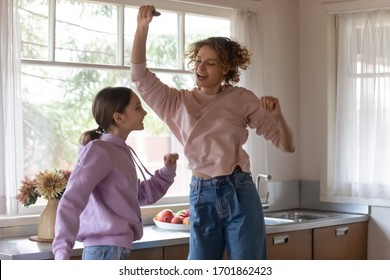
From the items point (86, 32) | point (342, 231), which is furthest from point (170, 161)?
point (342, 231)

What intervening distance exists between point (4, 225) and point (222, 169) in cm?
136

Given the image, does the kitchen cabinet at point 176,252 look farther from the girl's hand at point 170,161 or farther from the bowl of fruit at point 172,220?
the girl's hand at point 170,161

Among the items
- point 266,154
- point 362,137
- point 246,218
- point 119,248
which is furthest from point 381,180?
point 119,248

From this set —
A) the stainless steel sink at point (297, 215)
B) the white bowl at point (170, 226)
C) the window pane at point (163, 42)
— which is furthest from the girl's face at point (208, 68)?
the stainless steel sink at point (297, 215)

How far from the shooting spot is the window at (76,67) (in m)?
3.93

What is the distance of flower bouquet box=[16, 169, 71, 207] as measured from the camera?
3494 millimetres

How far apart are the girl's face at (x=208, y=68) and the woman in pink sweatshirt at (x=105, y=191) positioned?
0.28 meters

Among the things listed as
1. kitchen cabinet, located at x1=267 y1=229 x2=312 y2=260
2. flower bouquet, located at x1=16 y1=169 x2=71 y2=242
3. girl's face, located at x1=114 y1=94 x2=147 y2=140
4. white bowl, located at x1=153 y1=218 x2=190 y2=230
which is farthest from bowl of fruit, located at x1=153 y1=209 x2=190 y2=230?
girl's face, located at x1=114 y1=94 x2=147 y2=140

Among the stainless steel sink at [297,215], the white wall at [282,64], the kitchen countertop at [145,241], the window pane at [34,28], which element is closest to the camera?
the kitchen countertop at [145,241]

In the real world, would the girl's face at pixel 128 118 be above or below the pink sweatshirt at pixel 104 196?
above

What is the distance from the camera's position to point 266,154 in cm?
490

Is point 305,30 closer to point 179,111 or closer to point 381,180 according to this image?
point 381,180

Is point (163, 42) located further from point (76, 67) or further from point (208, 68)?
point (208, 68)

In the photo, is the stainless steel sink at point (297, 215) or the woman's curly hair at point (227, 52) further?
the stainless steel sink at point (297, 215)
